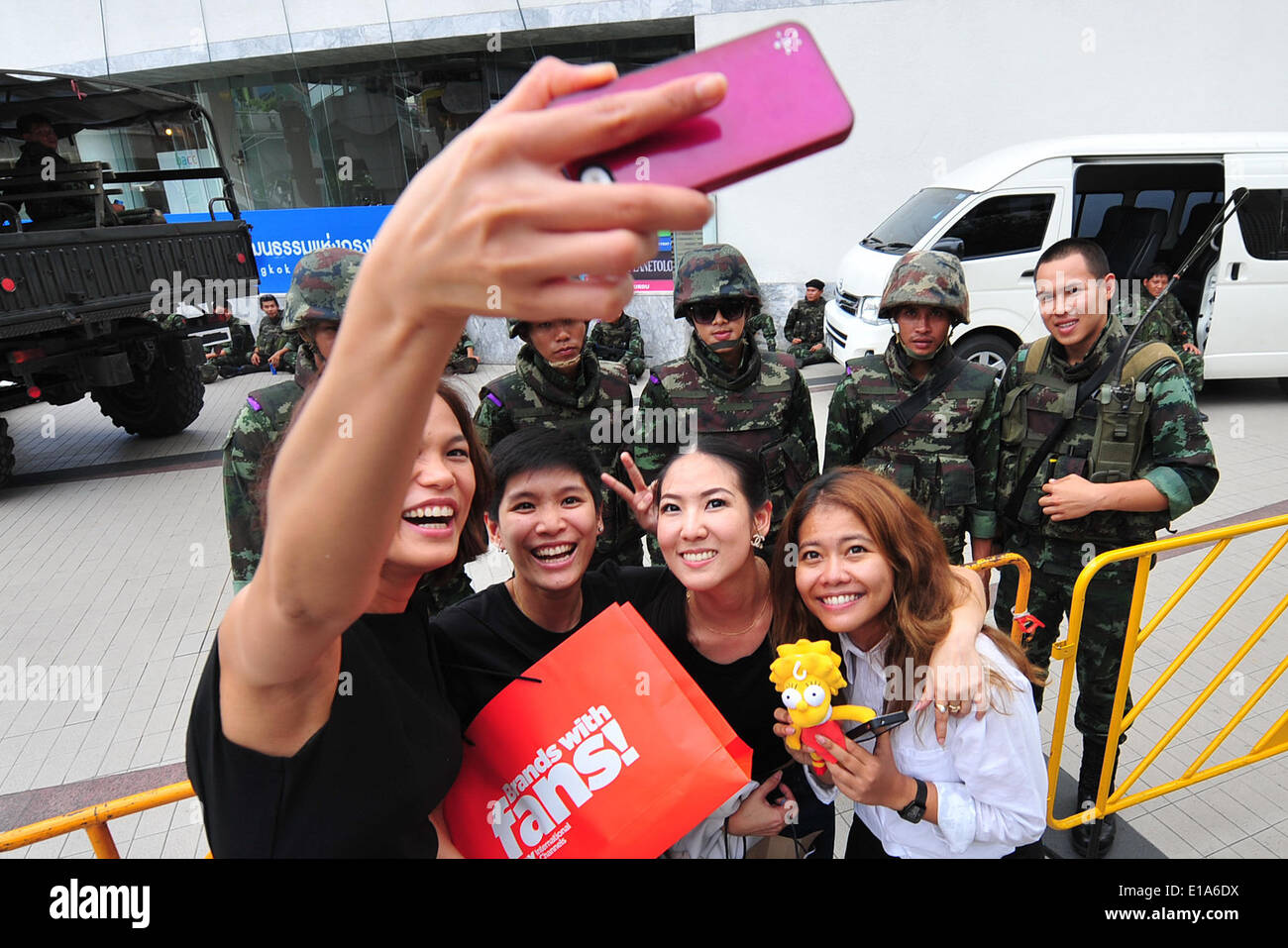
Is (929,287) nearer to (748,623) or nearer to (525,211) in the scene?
(748,623)

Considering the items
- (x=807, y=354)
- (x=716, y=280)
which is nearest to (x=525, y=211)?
(x=716, y=280)

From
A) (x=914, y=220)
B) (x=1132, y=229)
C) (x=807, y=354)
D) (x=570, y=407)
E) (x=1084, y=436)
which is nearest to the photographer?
(x=1084, y=436)

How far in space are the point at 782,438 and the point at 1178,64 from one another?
8.74m

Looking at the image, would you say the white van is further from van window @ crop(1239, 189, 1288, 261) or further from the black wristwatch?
the black wristwatch

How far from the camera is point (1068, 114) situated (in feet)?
28.8

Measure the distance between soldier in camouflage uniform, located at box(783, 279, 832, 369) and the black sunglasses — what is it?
625 centimetres

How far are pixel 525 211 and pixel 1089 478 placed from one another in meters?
2.96

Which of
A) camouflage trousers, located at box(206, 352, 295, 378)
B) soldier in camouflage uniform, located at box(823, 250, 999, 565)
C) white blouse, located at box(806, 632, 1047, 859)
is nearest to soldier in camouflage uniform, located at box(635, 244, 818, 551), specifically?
soldier in camouflage uniform, located at box(823, 250, 999, 565)

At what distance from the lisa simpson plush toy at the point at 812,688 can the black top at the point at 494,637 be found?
43cm

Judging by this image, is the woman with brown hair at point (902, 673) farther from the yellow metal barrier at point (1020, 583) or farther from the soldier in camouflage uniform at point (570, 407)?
the soldier in camouflage uniform at point (570, 407)

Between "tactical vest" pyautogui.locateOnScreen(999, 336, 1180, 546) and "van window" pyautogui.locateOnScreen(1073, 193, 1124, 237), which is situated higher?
"van window" pyautogui.locateOnScreen(1073, 193, 1124, 237)

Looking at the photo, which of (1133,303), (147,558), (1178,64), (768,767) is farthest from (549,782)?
(1178,64)

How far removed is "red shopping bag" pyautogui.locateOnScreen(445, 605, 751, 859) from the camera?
130cm

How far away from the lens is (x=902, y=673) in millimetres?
1685
